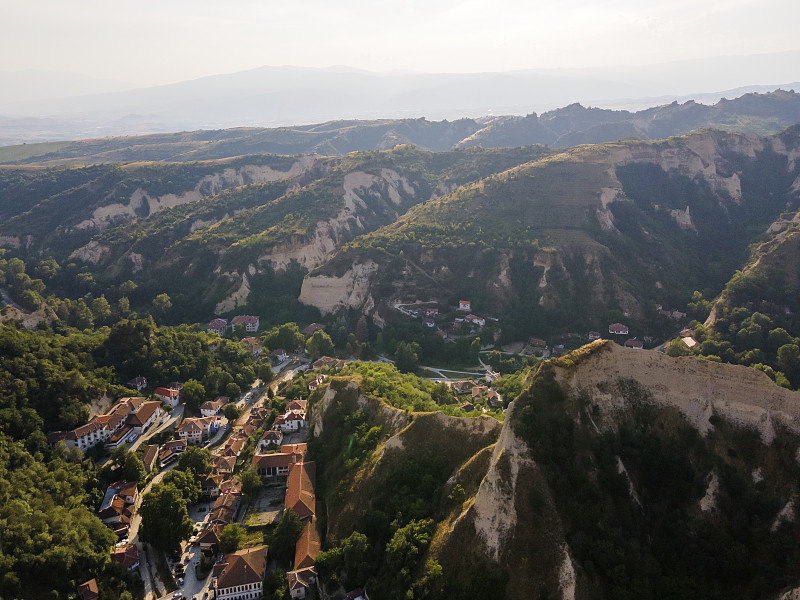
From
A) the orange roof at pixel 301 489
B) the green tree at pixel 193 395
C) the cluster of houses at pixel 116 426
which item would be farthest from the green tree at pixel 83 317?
the orange roof at pixel 301 489

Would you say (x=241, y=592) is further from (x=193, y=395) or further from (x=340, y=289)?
(x=340, y=289)

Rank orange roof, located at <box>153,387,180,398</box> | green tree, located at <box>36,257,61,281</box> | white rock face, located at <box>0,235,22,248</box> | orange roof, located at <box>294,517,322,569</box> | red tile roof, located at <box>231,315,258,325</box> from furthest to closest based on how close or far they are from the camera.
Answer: white rock face, located at <box>0,235,22,248</box>
green tree, located at <box>36,257,61,281</box>
red tile roof, located at <box>231,315,258,325</box>
orange roof, located at <box>153,387,180,398</box>
orange roof, located at <box>294,517,322,569</box>

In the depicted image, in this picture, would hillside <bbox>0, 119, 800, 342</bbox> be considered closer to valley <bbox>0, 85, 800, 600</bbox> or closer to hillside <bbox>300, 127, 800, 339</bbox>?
hillside <bbox>300, 127, 800, 339</bbox>

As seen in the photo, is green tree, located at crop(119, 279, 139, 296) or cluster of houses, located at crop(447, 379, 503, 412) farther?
green tree, located at crop(119, 279, 139, 296)

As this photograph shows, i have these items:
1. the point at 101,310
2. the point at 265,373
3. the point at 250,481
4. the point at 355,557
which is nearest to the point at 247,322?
the point at 265,373

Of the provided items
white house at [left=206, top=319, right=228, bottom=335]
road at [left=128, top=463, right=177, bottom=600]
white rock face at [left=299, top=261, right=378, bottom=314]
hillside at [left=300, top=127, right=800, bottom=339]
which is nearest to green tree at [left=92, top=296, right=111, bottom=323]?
white house at [left=206, top=319, right=228, bottom=335]

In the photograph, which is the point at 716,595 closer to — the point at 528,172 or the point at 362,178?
the point at 528,172
